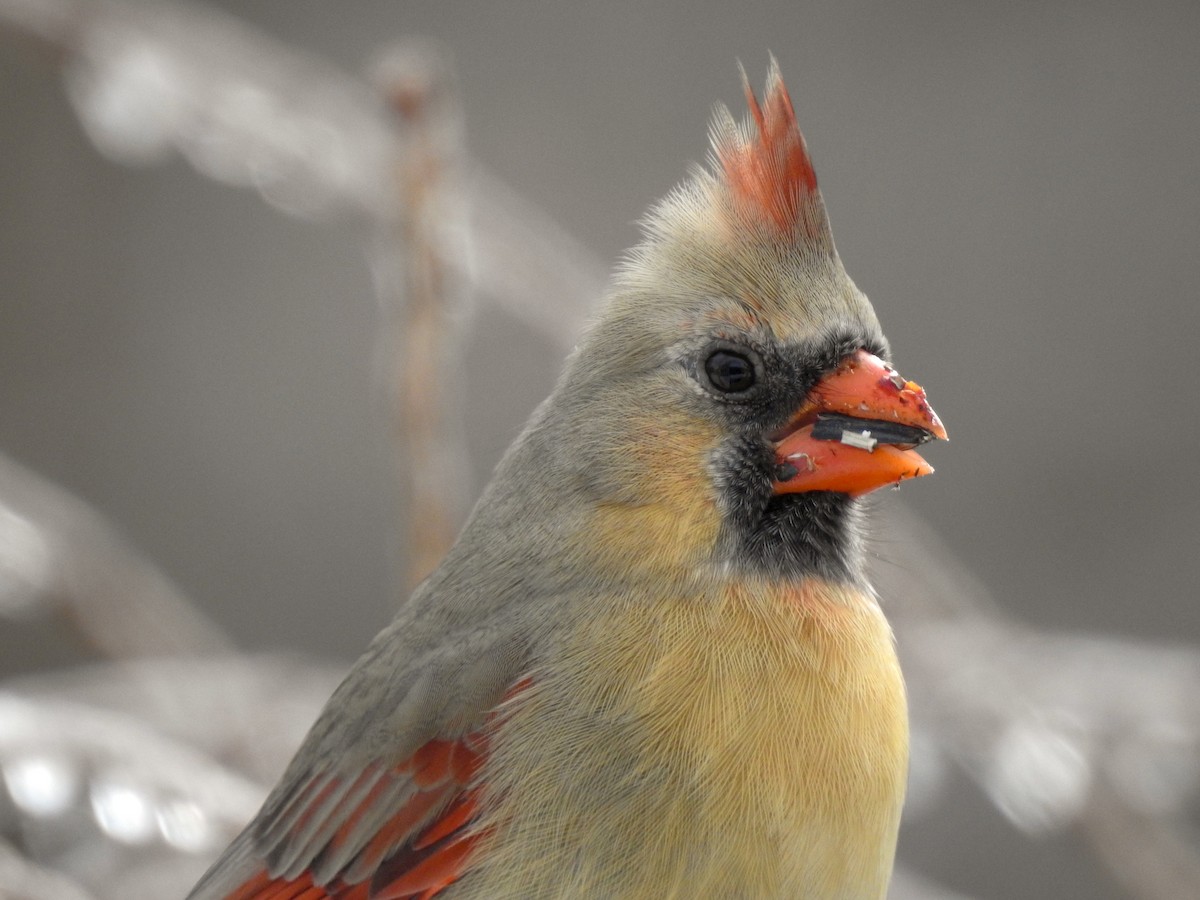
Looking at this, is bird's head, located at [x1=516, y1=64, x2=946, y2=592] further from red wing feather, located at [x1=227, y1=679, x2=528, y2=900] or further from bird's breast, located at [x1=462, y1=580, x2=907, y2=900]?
red wing feather, located at [x1=227, y1=679, x2=528, y2=900]

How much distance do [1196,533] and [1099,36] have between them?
1.84 metres

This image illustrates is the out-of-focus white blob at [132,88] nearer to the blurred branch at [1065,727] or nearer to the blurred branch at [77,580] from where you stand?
the blurred branch at [77,580]

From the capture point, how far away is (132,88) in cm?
280

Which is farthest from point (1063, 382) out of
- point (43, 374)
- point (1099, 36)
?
point (43, 374)

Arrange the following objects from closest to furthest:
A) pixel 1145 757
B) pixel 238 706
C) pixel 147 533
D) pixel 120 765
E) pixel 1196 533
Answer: pixel 120 765 → pixel 1145 757 → pixel 238 706 → pixel 1196 533 → pixel 147 533

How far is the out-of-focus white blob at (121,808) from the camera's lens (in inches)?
87.7

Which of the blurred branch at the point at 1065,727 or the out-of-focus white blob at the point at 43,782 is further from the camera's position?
the blurred branch at the point at 1065,727

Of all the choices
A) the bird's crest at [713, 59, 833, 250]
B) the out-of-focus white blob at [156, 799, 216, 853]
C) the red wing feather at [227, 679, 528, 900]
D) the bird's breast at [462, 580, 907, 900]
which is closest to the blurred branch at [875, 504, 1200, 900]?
the bird's breast at [462, 580, 907, 900]

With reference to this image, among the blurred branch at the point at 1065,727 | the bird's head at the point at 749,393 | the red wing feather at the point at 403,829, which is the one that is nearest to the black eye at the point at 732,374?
the bird's head at the point at 749,393

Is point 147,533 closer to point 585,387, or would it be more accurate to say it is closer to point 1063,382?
point 1063,382

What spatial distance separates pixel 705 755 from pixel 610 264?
10.7ft

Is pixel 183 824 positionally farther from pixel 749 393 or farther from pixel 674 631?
pixel 749 393

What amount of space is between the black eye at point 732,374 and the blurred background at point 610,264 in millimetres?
2389

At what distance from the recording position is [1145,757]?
2557mm
